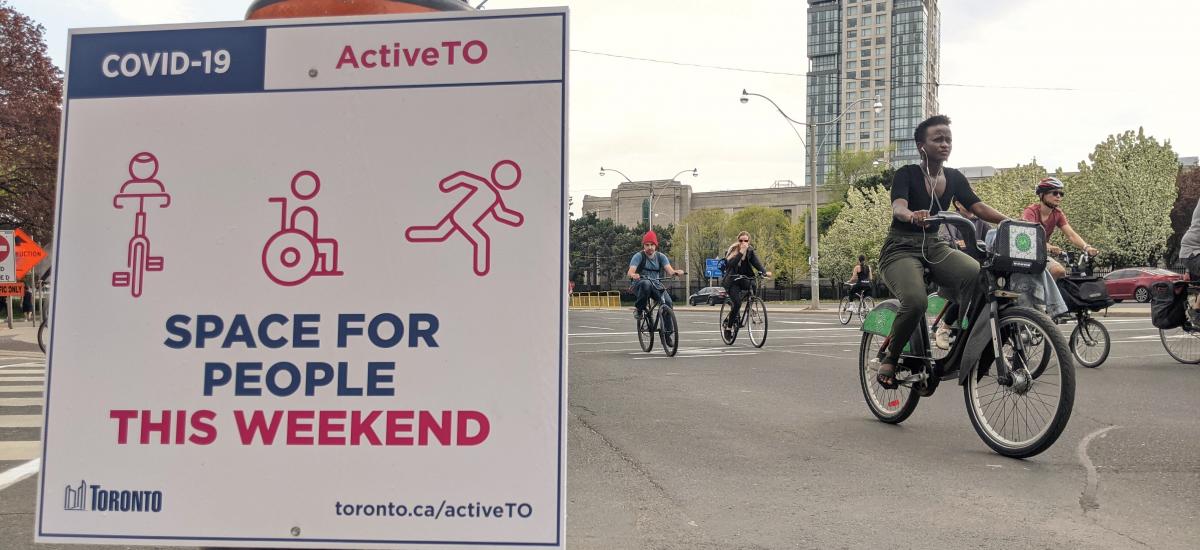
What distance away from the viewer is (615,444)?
16.9 ft

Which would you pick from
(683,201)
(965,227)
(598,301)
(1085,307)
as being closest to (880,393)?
(965,227)

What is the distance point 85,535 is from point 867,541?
2.43m

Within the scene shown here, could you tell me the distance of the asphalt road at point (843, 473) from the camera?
3316 mm

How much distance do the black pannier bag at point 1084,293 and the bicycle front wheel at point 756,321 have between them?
4035 millimetres

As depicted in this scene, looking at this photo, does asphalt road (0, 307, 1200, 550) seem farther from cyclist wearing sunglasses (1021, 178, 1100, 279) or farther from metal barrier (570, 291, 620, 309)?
metal barrier (570, 291, 620, 309)

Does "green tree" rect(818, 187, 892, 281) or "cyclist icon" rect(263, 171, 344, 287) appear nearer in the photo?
"cyclist icon" rect(263, 171, 344, 287)

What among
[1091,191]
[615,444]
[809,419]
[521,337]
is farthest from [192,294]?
[1091,191]

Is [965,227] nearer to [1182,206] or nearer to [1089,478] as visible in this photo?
[1089,478]

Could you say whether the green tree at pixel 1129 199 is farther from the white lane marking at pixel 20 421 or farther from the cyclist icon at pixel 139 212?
the cyclist icon at pixel 139 212

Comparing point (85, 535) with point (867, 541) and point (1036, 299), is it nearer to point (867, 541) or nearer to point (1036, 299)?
point (867, 541)

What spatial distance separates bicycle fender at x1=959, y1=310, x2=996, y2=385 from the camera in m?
4.81

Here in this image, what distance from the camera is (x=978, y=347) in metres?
4.83

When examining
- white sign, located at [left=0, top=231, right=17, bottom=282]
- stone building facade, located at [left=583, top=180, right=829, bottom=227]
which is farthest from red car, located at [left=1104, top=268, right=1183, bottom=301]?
stone building facade, located at [left=583, top=180, right=829, bottom=227]

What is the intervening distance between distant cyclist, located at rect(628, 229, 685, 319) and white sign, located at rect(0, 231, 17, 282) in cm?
1189
